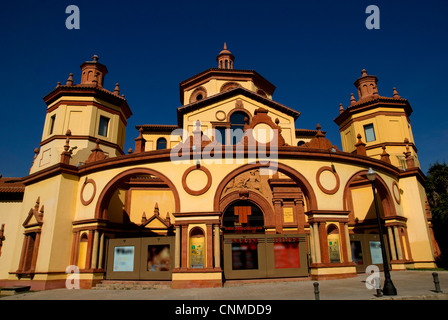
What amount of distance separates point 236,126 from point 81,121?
13.2m

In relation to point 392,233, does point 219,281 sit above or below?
below

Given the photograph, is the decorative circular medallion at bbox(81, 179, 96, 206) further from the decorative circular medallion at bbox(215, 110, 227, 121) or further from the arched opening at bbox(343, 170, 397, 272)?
the arched opening at bbox(343, 170, 397, 272)

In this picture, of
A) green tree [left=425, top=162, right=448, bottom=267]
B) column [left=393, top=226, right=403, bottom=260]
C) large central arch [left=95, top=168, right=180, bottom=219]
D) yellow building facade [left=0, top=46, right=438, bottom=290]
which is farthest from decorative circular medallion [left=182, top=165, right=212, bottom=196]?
green tree [left=425, top=162, right=448, bottom=267]

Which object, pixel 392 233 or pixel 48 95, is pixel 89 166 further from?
pixel 392 233

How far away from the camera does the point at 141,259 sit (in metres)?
17.6

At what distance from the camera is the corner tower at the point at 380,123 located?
1108 inches

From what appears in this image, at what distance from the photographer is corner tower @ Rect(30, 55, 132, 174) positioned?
979 inches

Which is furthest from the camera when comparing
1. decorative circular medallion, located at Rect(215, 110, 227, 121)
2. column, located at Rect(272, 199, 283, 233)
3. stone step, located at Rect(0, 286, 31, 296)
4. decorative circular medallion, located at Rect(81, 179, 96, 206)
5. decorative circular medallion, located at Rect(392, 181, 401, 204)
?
decorative circular medallion, located at Rect(215, 110, 227, 121)

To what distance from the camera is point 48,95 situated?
88.4 ft

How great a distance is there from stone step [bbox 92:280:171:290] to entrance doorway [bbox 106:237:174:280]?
0.22 meters

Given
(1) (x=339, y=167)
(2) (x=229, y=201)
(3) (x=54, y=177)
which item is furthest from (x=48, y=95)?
(1) (x=339, y=167)

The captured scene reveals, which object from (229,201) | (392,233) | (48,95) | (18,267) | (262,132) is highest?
(48,95)

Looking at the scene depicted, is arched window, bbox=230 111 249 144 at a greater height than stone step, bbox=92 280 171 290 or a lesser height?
greater
